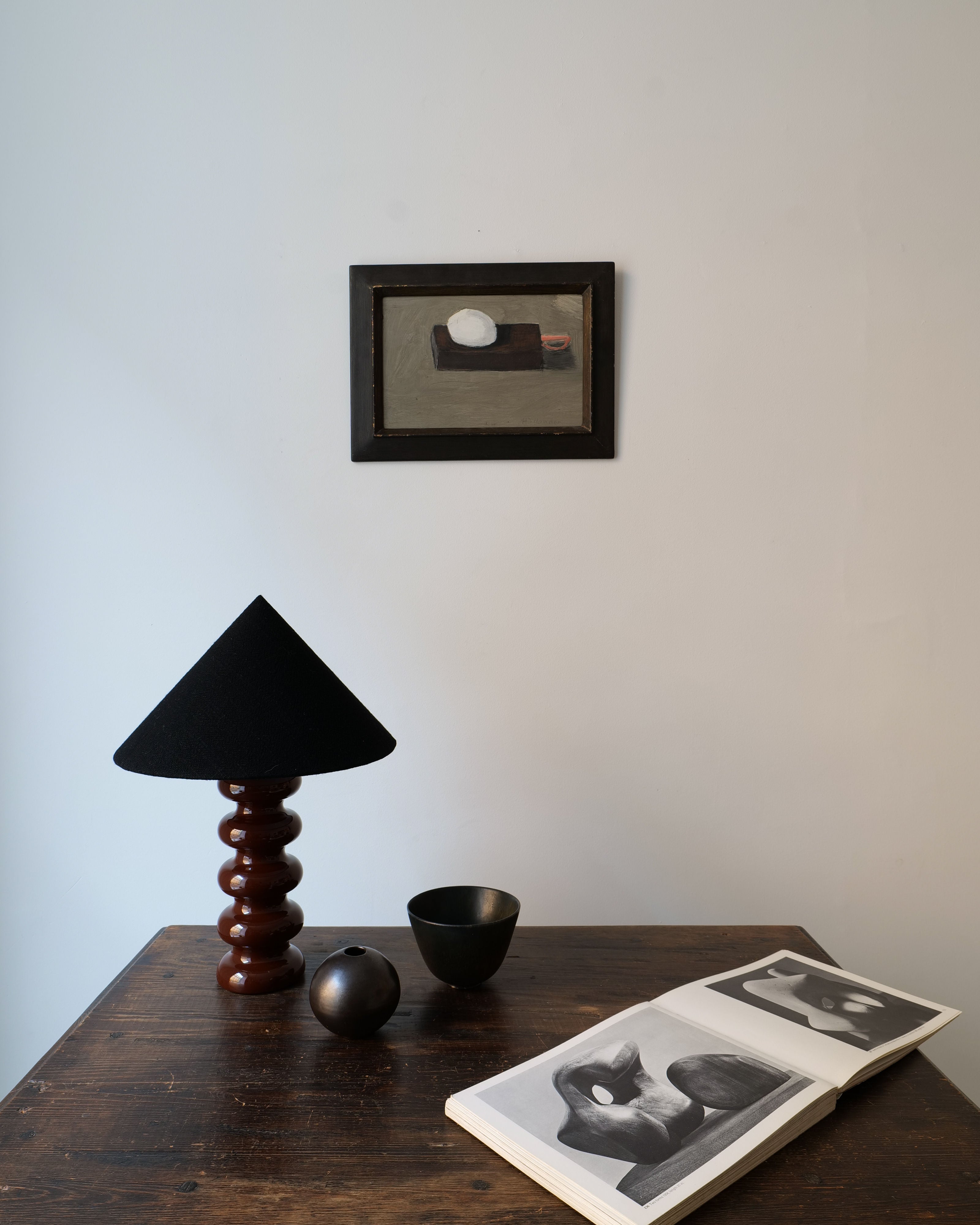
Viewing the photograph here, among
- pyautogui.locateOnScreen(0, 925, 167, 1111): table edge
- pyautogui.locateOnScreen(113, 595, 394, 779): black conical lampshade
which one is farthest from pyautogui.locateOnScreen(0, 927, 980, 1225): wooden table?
pyautogui.locateOnScreen(113, 595, 394, 779): black conical lampshade

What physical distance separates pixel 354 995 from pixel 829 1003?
482 mm

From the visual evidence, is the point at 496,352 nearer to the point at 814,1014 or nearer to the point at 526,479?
the point at 526,479

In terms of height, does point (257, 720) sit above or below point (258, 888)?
above

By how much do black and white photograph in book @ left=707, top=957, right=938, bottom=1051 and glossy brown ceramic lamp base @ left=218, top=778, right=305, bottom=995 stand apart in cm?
48

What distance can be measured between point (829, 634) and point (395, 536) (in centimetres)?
76

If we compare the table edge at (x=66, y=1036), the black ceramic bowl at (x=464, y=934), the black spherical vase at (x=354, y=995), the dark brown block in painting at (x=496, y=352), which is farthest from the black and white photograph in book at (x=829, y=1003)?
the dark brown block in painting at (x=496, y=352)

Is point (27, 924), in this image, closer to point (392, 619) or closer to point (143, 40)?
point (392, 619)

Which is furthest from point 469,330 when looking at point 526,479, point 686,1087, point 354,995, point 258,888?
point 686,1087

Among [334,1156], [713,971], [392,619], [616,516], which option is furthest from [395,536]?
[334,1156]

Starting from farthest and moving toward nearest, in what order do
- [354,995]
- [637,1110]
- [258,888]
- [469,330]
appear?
[469,330] < [258,888] < [354,995] < [637,1110]

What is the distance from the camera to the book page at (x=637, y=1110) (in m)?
0.65

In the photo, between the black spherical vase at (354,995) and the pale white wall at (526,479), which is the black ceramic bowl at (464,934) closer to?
the black spherical vase at (354,995)

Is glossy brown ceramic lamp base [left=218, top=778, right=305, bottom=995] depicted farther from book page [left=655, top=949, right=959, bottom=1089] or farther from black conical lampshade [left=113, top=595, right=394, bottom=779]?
book page [left=655, top=949, right=959, bottom=1089]

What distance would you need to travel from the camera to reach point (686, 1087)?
2.48 ft
